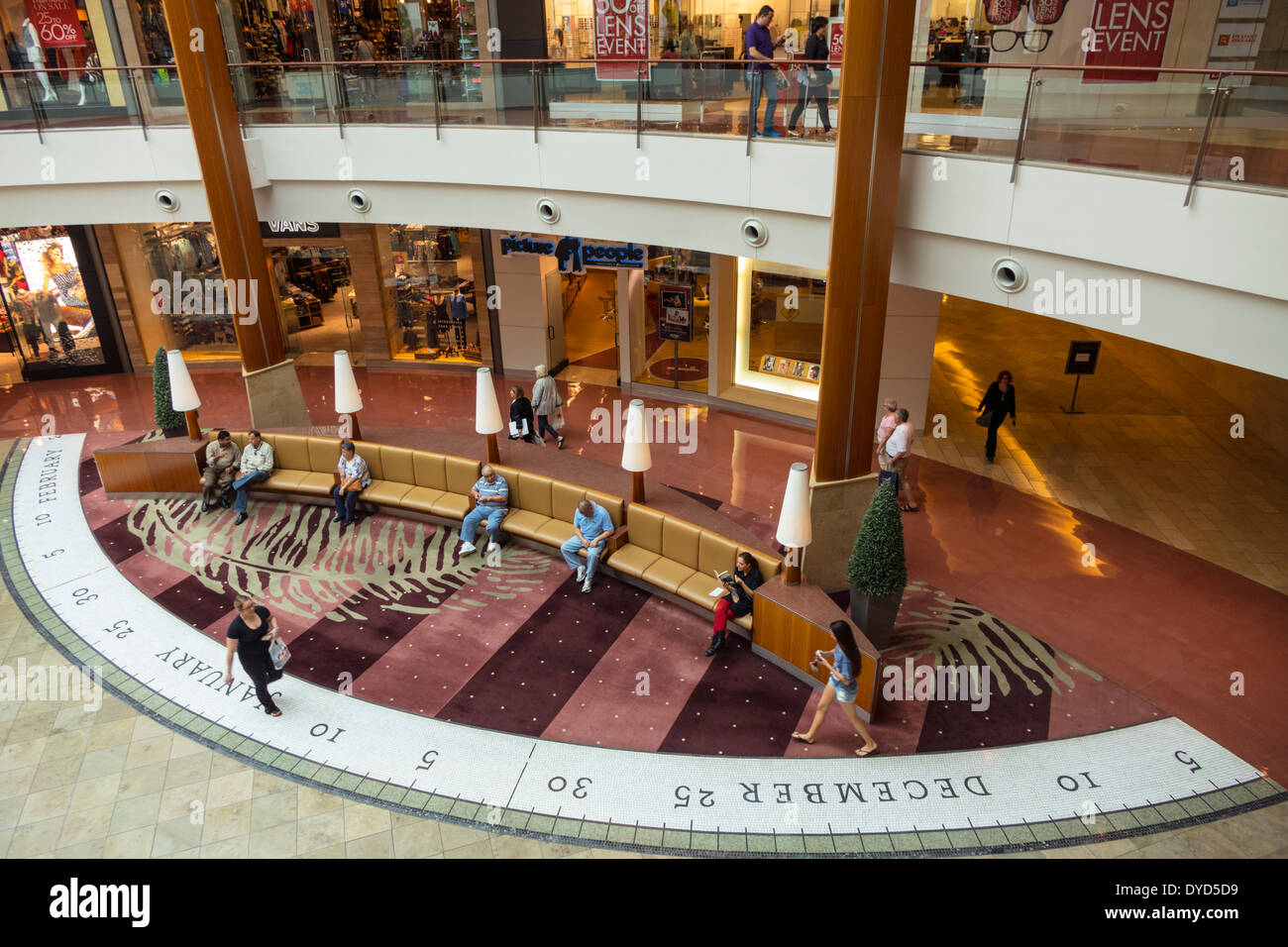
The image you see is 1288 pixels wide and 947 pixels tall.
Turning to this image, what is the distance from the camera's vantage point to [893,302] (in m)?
13.0

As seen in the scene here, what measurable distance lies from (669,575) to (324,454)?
18.0 feet

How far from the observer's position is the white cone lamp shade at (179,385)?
465 inches

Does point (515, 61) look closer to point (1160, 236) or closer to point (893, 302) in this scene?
point (893, 302)

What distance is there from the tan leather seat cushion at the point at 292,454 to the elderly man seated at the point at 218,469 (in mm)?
572

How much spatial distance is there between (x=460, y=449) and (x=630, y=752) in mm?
5655

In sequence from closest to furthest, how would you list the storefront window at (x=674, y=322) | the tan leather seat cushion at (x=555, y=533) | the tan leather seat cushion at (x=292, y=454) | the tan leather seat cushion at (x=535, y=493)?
1. the tan leather seat cushion at (x=555, y=533)
2. the tan leather seat cushion at (x=535, y=493)
3. the tan leather seat cushion at (x=292, y=454)
4. the storefront window at (x=674, y=322)

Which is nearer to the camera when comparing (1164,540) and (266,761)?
(266,761)

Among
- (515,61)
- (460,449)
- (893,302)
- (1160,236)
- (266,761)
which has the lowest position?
(266,761)

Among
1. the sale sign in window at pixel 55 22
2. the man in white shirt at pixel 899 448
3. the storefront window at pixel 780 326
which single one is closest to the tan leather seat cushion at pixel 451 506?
the man in white shirt at pixel 899 448

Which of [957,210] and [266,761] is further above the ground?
[957,210]

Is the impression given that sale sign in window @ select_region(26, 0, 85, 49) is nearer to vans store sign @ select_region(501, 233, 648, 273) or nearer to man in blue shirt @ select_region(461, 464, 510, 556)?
vans store sign @ select_region(501, 233, 648, 273)

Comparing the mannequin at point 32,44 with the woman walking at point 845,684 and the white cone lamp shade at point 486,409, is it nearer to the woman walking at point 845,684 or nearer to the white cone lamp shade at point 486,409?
the white cone lamp shade at point 486,409

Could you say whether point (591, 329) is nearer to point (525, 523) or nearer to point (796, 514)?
point (525, 523)
